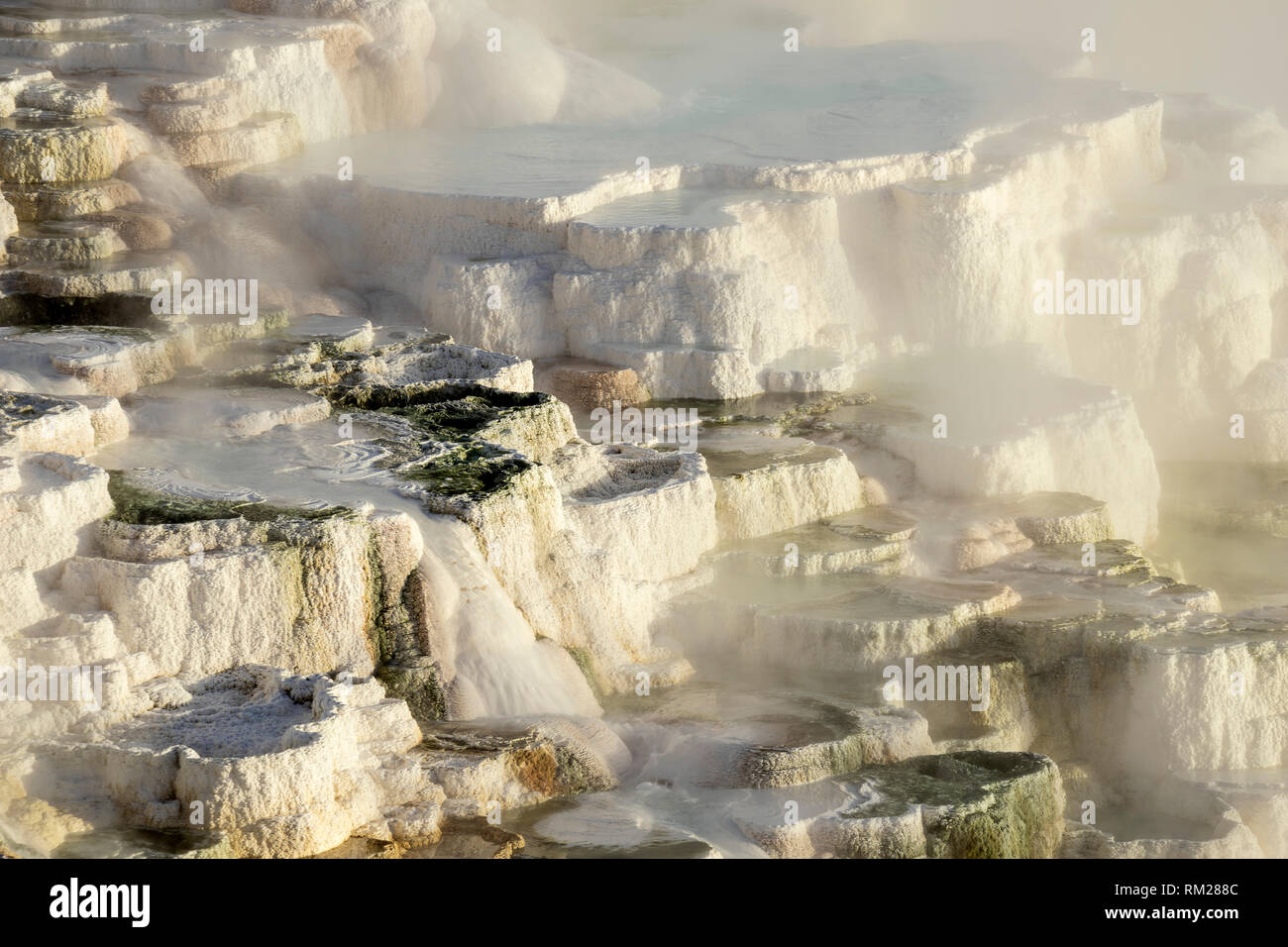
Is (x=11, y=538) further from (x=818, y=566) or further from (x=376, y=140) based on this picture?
(x=376, y=140)

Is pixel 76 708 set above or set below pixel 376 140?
below

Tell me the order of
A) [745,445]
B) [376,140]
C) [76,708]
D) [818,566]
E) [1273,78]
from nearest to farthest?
[76,708]
[818,566]
[745,445]
[376,140]
[1273,78]

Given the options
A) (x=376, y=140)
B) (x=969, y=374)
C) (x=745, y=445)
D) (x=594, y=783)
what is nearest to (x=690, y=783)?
(x=594, y=783)

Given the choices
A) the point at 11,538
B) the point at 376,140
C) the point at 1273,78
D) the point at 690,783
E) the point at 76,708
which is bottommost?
the point at 690,783

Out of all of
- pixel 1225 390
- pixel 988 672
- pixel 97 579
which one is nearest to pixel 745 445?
pixel 988 672

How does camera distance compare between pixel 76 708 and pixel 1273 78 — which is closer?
pixel 76 708
